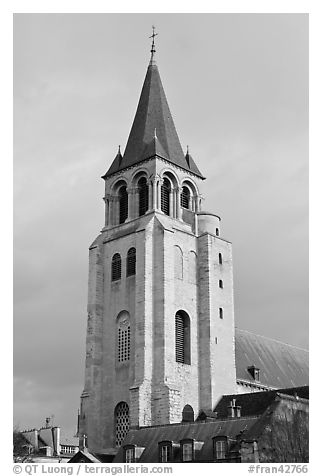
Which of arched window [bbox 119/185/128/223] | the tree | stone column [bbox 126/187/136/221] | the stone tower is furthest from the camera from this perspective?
arched window [bbox 119/185/128/223]

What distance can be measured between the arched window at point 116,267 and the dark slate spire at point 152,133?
7.62 metres

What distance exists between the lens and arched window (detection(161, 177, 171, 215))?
6372cm

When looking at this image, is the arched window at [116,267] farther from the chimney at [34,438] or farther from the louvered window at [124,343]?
the chimney at [34,438]

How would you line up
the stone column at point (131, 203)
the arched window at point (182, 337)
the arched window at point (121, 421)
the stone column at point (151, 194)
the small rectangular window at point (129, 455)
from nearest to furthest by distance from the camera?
the small rectangular window at point (129, 455) < the arched window at point (121, 421) < the arched window at point (182, 337) < the stone column at point (151, 194) < the stone column at point (131, 203)

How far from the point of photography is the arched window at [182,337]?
196 ft

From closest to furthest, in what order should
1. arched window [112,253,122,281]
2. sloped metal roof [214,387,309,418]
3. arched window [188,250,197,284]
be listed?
sloped metal roof [214,387,309,418] < arched window [188,250,197,284] < arched window [112,253,122,281]

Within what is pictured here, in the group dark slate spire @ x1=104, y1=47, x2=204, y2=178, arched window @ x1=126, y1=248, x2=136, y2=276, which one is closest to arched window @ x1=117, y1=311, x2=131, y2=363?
arched window @ x1=126, y1=248, x2=136, y2=276

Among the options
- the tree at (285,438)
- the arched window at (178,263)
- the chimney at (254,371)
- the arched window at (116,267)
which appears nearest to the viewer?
the tree at (285,438)

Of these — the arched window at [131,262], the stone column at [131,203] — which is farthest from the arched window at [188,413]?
the stone column at [131,203]

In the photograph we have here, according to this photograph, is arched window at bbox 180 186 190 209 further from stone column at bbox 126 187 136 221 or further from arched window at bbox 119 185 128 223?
arched window at bbox 119 185 128 223

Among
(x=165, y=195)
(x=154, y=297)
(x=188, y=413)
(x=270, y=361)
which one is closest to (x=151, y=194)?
(x=165, y=195)

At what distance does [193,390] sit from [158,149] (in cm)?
1906

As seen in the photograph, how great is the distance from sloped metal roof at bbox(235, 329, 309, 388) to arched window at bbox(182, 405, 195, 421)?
776 cm

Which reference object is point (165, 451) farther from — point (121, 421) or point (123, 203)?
point (123, 203)
